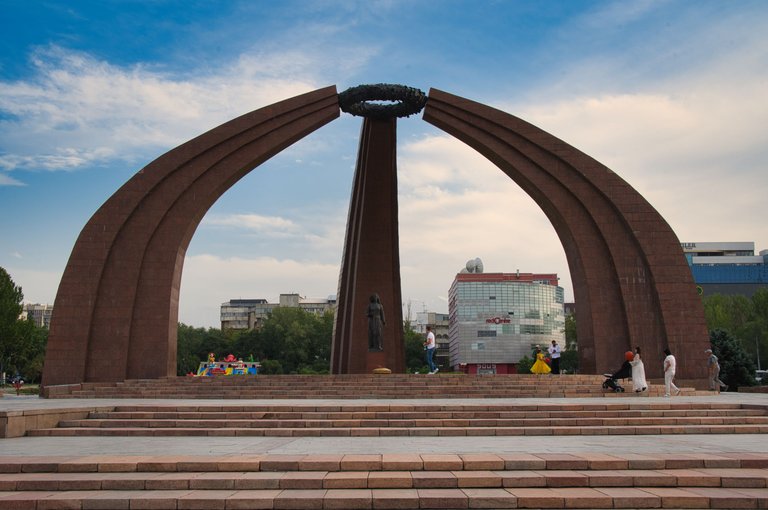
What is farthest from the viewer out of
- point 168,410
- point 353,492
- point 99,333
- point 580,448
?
point 99,333

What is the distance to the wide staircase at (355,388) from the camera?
556 inches

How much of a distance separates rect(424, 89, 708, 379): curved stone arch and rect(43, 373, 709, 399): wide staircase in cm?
275

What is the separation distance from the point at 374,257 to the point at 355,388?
357 inches

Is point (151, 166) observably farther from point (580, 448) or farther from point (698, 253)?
point (698, 253)

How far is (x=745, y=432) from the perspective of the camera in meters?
9.48

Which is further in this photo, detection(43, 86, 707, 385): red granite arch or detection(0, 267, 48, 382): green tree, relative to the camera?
detection(0, 267, 48, 382): green tree

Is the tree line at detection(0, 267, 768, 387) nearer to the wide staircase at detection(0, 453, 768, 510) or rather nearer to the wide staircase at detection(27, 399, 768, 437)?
the wide staircase at detection(27, 399, 768, 437)

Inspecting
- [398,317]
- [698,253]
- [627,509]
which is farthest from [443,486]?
[698,253]

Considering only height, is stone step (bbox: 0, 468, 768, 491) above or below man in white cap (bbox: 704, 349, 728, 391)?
below

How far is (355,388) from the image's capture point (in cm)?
1462

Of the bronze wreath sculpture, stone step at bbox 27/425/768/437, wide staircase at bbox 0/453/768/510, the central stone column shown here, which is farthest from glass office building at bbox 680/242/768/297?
wide staircase at bbox 0/453/768/510

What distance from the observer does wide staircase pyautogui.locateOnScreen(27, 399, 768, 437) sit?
9258mm

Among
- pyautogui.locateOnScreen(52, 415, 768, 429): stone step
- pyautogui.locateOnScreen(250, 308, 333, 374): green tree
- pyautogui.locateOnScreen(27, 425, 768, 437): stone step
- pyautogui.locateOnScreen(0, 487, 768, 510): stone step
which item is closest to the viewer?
pyautogui.locateOnScreen(0, 487, 768, 510): stone step

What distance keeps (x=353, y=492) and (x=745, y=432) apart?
251 inches
